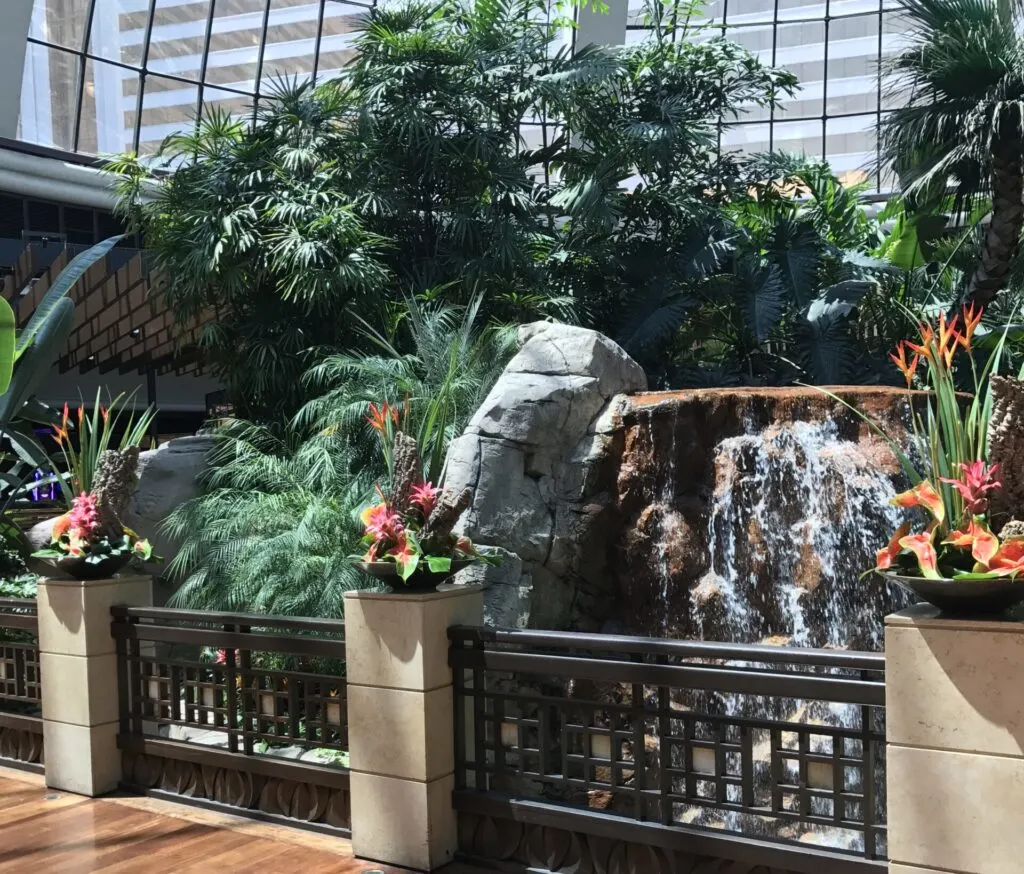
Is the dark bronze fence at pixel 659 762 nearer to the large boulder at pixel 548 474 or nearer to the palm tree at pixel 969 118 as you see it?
the large boulder at pixel 548 474

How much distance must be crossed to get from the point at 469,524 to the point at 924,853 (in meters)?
5.14

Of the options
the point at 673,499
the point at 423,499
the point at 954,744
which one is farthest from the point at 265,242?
the point at 954,744

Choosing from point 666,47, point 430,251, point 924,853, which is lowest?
point 924,853

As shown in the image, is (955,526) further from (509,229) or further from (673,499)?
(509,229)

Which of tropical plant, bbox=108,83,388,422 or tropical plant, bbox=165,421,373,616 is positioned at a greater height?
tropical plant, bbox=108,83,388,422

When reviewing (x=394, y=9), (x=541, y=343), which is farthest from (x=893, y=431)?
(x=394, y=9)

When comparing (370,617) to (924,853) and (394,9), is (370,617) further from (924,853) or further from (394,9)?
(394,9)

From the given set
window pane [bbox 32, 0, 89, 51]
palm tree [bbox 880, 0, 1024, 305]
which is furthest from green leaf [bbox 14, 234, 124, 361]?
window pane [bbox 32, 0, 89, 51]

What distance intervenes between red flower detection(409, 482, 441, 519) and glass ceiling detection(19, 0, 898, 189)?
14.1 metres

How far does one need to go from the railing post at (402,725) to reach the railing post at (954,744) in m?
1.73

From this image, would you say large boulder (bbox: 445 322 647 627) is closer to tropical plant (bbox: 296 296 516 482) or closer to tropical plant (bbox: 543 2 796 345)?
tropical plant (bbox: 296 296 516 482)

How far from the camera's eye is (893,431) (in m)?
8.52

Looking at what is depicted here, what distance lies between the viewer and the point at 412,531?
4234 mm

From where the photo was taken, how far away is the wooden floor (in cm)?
426
